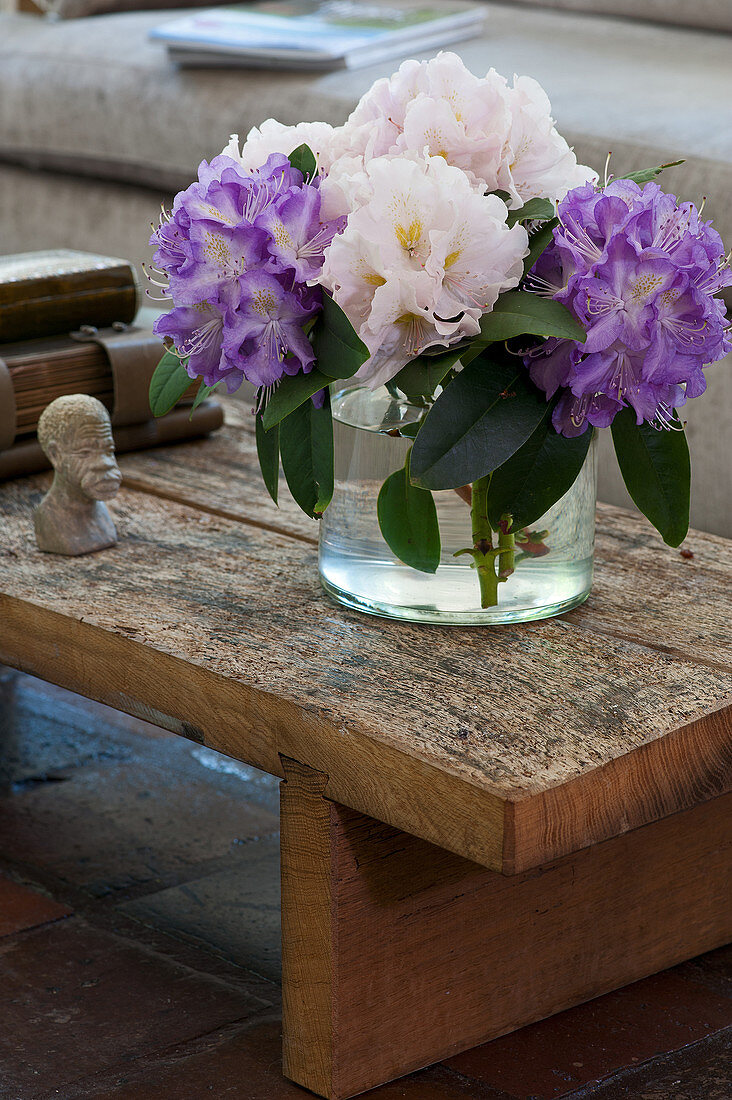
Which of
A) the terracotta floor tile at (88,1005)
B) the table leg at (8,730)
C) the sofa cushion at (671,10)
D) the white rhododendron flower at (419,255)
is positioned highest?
the sofa cushion at (671,10)

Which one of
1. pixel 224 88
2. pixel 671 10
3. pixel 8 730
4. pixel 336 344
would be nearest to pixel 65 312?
pixel 8 730

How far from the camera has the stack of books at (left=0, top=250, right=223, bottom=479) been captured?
1271 mm

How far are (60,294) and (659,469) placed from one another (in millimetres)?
663

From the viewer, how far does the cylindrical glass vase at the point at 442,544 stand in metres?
0.94

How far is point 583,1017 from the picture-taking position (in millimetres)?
1042

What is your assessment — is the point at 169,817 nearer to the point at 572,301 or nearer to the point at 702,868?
the point at 702,868

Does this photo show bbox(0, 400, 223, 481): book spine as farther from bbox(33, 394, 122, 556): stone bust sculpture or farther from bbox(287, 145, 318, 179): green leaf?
bbox(287, 145, 318, 179): green leaf

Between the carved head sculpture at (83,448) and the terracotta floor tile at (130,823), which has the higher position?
the carved head sculpture at (83,448)

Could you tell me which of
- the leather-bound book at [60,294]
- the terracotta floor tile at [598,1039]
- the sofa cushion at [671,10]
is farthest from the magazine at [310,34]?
the terracotta floor tile at [598,1039]

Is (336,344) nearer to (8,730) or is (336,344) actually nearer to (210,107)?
(8,730)

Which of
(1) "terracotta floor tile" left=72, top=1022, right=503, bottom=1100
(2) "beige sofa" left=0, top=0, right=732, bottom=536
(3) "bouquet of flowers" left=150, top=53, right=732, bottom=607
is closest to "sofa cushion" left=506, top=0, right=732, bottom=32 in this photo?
(2) "beige sofa" left=0, top=0, right=732, bottom=536

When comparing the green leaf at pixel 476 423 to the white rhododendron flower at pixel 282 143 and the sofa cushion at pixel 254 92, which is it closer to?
the white rhododendron flower at pixel 282 143

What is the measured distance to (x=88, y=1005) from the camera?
105 centimetres

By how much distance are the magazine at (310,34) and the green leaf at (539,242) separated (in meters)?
1.39
